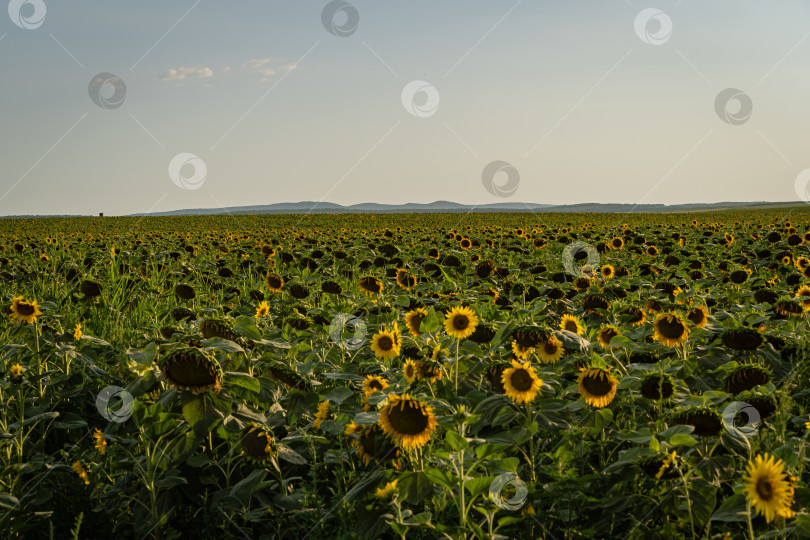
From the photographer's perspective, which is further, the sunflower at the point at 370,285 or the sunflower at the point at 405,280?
the sunflower at the point at 405,280

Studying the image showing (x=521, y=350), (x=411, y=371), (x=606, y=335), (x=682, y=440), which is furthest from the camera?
(x=606, y=335)

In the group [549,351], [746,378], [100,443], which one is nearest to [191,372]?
[100,443]

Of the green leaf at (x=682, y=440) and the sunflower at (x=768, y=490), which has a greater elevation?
the green leaf at (x=682, y=440)

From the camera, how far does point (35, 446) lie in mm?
3094

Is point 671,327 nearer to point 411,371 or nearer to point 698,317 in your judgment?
point 698,317

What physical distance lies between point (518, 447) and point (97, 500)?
198 centimetres

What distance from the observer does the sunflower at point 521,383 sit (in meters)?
2.62

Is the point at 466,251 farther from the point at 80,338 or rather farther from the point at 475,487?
the point at 475,487

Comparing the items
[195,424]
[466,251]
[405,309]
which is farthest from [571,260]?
[195,424]

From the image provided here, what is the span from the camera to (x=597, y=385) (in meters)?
2.66

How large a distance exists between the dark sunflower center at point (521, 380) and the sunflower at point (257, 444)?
43.3 inches

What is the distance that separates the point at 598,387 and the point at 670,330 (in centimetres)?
96

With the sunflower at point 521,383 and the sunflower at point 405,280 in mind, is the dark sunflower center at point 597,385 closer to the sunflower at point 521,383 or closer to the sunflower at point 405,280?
the sunflower at point 521,383

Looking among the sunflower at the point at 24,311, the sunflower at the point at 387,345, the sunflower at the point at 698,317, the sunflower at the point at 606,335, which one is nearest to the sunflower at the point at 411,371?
the sunflower at the point at 387,345
